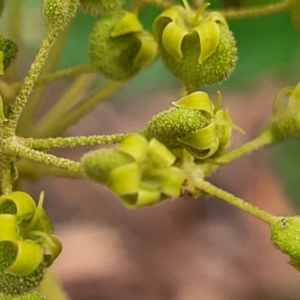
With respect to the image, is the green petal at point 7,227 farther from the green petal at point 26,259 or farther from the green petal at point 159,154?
the green petal at point 159,154

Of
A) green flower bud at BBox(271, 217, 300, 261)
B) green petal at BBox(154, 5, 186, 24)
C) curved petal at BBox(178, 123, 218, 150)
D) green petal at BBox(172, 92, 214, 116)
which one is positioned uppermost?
green petal at BBox(154, 5, 186, 24)

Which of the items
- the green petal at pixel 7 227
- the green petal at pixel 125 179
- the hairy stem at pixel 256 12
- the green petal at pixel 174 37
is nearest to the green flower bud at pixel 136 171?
the green petal at pixel 125 179

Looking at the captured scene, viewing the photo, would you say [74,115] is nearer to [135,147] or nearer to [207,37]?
[207,37]

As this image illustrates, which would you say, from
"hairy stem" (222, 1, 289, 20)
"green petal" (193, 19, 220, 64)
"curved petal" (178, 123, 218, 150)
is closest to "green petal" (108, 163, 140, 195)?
"curved petal" (178, 123, 218, 150)

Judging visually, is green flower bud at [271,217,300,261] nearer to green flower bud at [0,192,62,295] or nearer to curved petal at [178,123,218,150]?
curved petal at [178,123,218,150]

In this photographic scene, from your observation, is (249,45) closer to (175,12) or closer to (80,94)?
(80,94)

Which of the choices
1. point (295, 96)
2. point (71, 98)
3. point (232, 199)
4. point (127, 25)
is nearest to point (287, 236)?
point (232, 199)

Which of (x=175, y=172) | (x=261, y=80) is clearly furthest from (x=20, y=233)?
(x=261, y=80)
